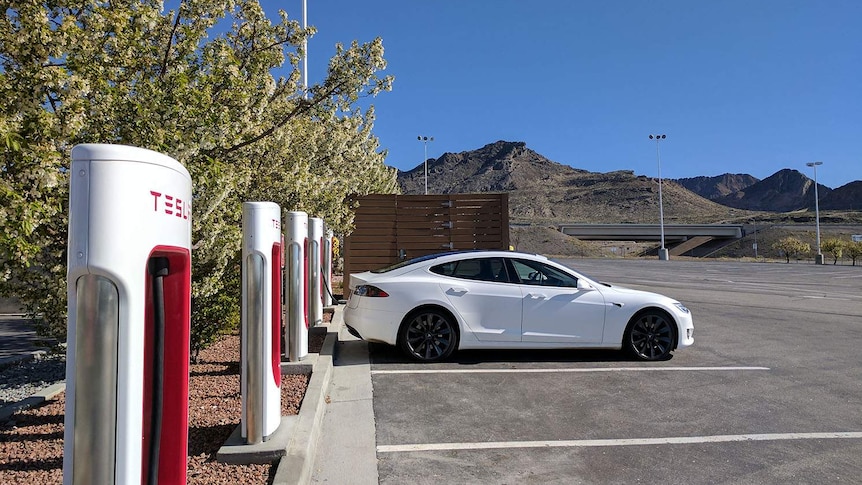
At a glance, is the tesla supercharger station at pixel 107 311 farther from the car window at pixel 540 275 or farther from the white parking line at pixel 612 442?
the car window at pixel 540 275

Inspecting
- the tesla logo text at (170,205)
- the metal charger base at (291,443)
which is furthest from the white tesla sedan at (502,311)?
the tesla logo text at (170,205)

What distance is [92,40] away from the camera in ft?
14.6

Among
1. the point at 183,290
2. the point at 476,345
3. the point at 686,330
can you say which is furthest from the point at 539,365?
the point at 183,290

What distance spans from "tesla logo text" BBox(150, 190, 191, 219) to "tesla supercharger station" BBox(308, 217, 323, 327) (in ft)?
20.7

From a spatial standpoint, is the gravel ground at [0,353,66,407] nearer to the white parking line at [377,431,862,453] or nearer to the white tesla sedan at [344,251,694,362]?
the white tesla sedan at [344,251,694,362]

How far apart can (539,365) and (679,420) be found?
2337 mm

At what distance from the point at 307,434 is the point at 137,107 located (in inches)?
106

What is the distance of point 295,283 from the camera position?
633 cm

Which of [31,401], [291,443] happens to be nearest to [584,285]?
[291,443]

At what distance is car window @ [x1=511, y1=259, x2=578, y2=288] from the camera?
309 inches

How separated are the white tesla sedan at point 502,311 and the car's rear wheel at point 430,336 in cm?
1

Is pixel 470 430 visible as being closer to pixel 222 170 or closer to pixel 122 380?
pixel 222 170

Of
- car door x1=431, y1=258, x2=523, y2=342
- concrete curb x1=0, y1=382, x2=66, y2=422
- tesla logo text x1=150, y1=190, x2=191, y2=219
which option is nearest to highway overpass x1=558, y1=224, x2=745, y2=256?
car door x1=431, y1=258, x2=523, y2=342

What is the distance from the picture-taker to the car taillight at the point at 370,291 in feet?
24.6
